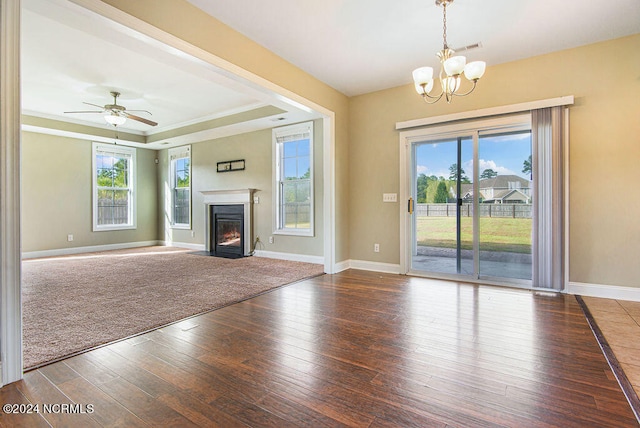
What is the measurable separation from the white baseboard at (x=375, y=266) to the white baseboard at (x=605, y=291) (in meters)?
2.13

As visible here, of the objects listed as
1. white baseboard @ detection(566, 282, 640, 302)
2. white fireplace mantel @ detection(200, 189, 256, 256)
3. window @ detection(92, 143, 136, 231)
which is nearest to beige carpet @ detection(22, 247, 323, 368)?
white fireplace mantel @ detection(200, 189, 256, 256)

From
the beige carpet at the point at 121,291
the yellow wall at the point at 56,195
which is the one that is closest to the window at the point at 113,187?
the yellow wall at the point at 56,195

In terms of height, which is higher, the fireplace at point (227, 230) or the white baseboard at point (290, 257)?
the fireplace at point (227, 230)

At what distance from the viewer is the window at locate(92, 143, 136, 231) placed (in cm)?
743

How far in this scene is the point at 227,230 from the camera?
718 cm

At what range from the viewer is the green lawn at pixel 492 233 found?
4.03 meters

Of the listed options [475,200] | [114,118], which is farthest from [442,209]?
[114,118]

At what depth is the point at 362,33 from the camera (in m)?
3.29

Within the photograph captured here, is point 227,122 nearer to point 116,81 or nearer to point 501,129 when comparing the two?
point 116,81

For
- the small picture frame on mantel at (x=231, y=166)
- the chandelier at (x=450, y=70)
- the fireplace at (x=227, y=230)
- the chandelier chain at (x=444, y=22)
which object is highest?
the chandelier chain at (x=444, y=22)

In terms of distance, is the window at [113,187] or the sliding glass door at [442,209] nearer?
the sliding glass door at [442,209]

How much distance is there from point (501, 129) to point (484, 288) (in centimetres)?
210

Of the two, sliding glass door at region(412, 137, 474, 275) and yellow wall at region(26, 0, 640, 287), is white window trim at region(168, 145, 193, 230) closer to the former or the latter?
yellow wall at region(26, 0, 640, 287)

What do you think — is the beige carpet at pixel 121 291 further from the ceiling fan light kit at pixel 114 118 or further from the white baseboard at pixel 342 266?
the ceiling fan light kit at pixel 114 118
